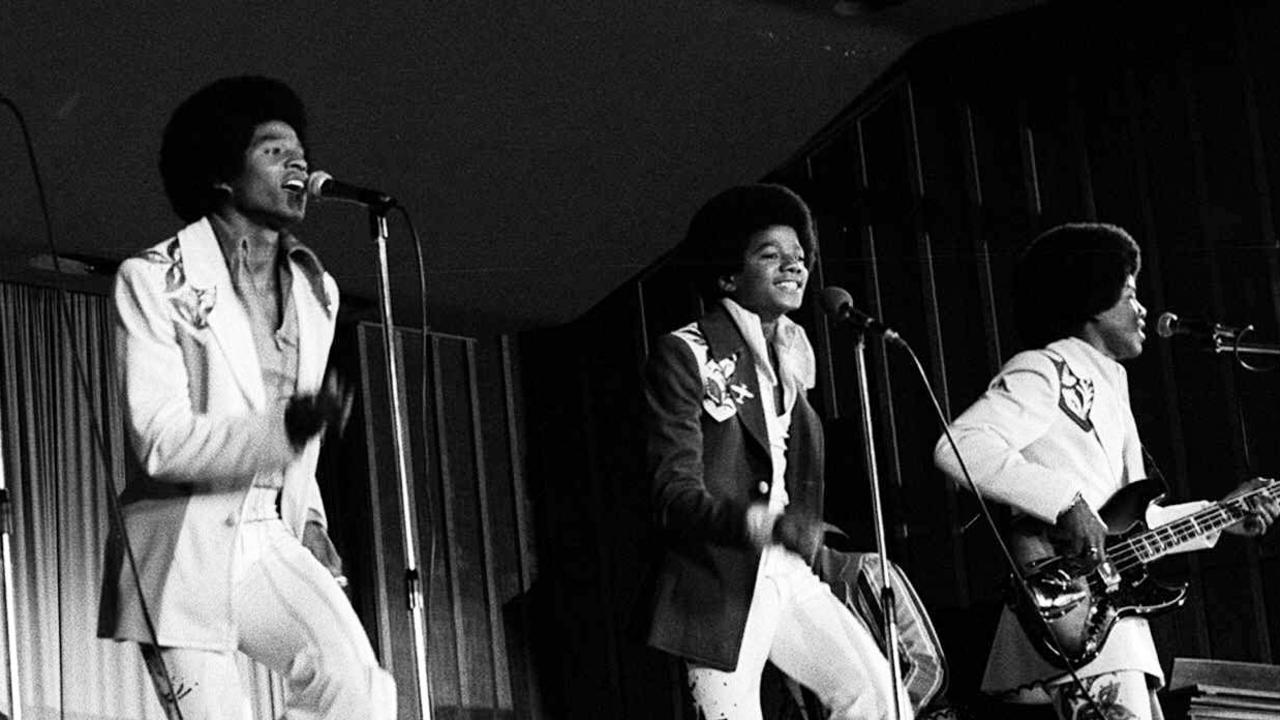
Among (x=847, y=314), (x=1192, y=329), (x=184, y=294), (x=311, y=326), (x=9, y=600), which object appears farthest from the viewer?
(x=1192, y=329)

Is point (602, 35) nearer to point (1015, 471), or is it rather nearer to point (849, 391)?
point (849, 391)

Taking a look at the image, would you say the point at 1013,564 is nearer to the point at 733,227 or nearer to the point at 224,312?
the point at 733,227

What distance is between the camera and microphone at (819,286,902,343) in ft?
13.4

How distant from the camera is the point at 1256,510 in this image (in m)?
4.87

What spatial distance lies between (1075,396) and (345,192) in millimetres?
1813

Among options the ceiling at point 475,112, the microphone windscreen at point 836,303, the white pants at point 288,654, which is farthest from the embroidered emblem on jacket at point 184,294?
the microphone windscreen at point 836,303

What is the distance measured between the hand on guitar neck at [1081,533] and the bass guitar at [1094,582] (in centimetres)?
1

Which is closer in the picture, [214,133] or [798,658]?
[214,133]

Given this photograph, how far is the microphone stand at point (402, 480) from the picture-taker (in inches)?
133

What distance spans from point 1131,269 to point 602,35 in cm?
128

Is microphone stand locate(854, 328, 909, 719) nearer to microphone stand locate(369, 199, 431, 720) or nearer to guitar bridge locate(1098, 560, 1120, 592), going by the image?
guitar bridge locate(1098, 560, 1120, 592)

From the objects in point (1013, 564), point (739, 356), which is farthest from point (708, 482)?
point (1013, 564)

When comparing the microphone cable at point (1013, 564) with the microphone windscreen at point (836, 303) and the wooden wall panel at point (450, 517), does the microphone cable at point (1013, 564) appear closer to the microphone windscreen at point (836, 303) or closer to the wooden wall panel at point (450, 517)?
the microphone windscreen at point (836, 303)

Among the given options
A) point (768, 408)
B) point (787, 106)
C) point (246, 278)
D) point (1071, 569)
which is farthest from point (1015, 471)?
point (246, 278)
